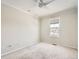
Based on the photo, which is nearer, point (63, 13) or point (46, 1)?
point (46, 1)

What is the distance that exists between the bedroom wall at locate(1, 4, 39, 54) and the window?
4.85ft

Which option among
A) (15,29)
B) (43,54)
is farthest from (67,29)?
(15,29)

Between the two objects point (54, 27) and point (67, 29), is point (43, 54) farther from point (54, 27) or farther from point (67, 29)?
point (54, 27)

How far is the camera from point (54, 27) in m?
4.73

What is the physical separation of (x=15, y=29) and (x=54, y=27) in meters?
2.89

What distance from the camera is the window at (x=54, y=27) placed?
179 inches

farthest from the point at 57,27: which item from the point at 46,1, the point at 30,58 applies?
the point at 30,58

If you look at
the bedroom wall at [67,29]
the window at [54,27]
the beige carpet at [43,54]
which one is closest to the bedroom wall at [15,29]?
the beige carpet at [43,54]

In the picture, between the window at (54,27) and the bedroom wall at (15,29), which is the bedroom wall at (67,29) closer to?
the window at (54,27)

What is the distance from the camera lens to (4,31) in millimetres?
2816

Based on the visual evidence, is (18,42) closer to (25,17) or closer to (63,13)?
(25,17)

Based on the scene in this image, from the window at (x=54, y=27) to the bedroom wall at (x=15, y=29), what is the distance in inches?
58.2

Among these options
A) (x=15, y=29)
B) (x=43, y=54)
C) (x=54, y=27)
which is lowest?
(x=43, y=54)

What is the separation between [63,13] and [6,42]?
392 cm
